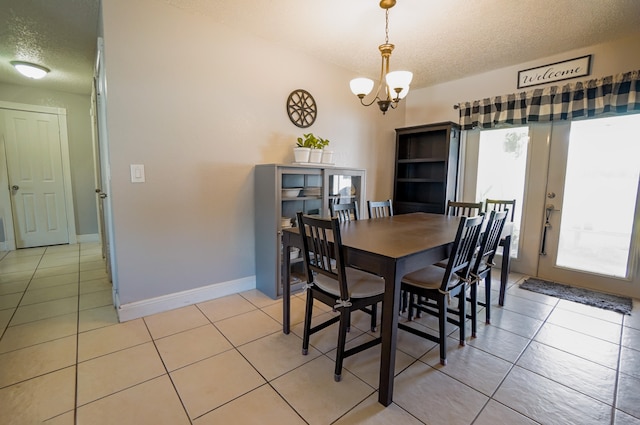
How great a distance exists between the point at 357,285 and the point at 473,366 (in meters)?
0.88

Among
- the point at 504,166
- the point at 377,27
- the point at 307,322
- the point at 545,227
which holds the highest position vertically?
the point at 377,27

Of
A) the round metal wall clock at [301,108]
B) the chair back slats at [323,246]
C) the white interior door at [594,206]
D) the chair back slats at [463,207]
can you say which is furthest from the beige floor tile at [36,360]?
the white interior door at [594,206]

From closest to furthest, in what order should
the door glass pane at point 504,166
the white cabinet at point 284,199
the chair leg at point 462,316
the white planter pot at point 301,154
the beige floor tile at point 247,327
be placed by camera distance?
the chair leg at point 462,316, the beige floor tile at point 247,327, the white cabinet at point 284,199, the white planter pot at point 301,154, the door glass pane at point 504,166

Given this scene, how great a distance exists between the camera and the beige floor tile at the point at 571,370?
5.17 ft

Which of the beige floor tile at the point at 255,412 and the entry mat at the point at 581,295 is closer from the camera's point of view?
the beige floor tile at the point at 255,412

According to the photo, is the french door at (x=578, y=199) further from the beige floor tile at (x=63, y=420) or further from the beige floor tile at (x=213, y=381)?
the beige floor tile at (x=63, y=420)

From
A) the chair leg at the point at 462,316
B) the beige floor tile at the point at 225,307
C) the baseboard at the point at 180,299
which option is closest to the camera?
the chair leg at the point at 462,316

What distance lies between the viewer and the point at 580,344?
6.63 feet

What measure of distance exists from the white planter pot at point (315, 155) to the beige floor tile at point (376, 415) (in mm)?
2134

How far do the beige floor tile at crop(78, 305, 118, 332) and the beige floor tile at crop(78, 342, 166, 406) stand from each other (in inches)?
19.3

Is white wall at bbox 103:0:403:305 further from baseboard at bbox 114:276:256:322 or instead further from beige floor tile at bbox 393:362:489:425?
beige floor tile at bbox 393:362:489:425

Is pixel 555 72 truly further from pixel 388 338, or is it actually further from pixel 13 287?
pixel 13 287

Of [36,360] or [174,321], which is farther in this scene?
[174,321]

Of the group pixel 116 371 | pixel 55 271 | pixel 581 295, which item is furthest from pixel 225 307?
pixel 581 295
